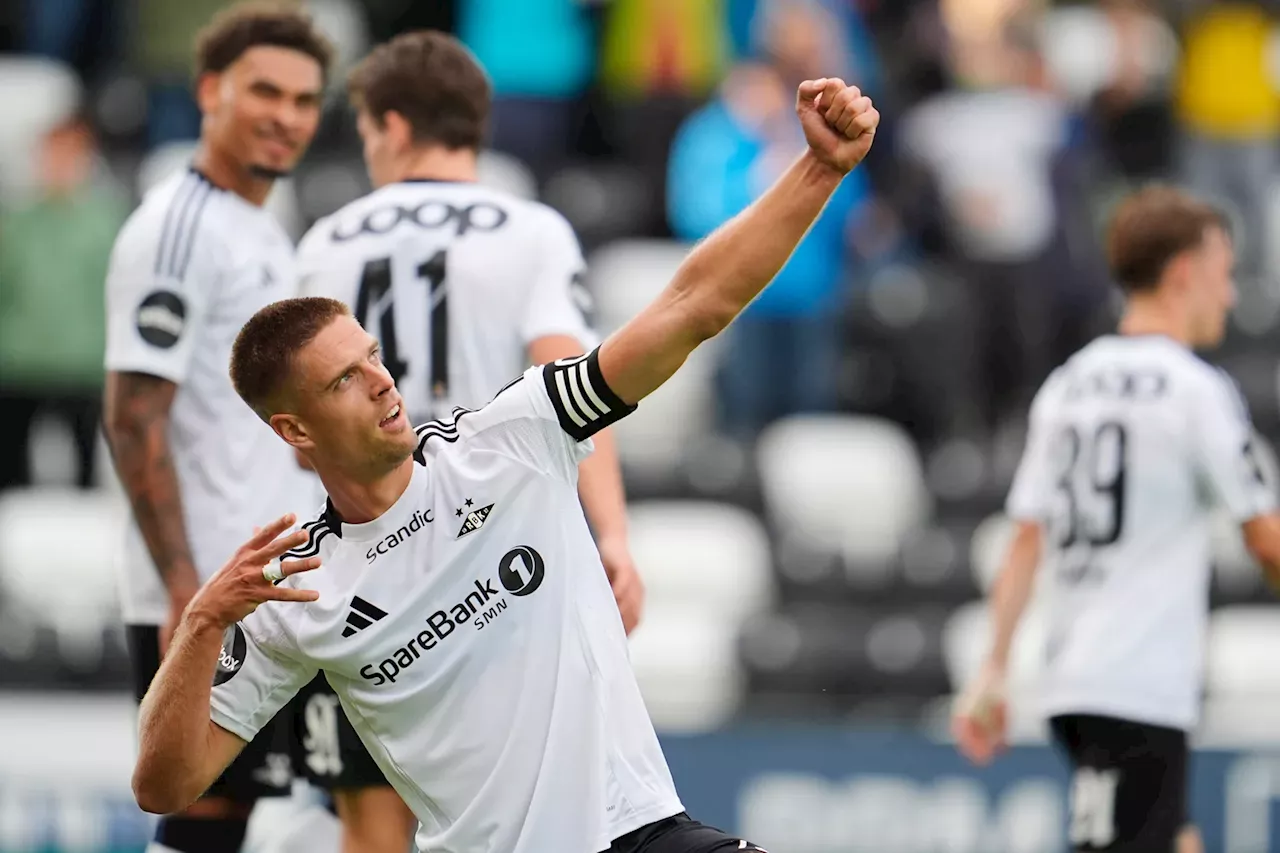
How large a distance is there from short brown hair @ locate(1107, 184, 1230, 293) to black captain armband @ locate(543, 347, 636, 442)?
2.92 metres

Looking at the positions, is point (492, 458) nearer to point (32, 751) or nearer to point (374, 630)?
point (374, 630)

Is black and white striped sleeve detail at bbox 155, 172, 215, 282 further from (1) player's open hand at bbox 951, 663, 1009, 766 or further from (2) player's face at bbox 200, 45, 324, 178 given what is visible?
(1) player's open hand at bbox 951, 663, 1009, 766

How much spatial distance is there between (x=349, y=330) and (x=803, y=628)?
6.46 metres

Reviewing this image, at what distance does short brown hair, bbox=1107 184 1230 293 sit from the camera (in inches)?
257

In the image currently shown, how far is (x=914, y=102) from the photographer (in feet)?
41.5

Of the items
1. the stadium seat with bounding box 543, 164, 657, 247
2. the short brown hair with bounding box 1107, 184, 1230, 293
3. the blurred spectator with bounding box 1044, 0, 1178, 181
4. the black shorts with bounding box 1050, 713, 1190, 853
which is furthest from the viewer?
the blurred spectator with bounding box 1044, 0, 1178, 181

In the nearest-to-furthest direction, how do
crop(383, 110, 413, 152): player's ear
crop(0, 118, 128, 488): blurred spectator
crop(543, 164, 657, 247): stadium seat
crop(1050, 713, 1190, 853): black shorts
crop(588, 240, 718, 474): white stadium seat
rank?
crop(383, 110, 413, 152): player's ear < crop(1050, 713, 1190, 853): black shorts < crop(0, 118, 128, 488): blurred spectator < crop(588, 240, 718, 474): white stadium seat < crop(543, 164, 657, 247): stadium seat

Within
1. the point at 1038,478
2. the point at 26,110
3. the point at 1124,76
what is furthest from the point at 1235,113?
the point at 26,110

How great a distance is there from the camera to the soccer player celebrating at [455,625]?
163 inches

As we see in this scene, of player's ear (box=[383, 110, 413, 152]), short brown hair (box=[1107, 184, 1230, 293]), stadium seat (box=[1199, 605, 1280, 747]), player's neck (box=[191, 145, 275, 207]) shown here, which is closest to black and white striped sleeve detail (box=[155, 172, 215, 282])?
player's neck (box=[191, 145, 275, 207])

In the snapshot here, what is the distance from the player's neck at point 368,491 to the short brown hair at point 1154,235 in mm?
3075

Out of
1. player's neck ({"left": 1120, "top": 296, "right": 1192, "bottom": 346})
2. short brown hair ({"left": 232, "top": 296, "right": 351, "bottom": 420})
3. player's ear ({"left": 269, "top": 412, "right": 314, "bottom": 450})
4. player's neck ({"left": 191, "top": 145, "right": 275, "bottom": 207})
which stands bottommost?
player's ear ({"left": 269, "top": 412, "right": 314, "bottom": 450})

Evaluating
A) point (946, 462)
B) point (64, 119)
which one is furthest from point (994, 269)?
point (64, 119)

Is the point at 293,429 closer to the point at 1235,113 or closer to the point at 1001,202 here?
the point at 1001,202
